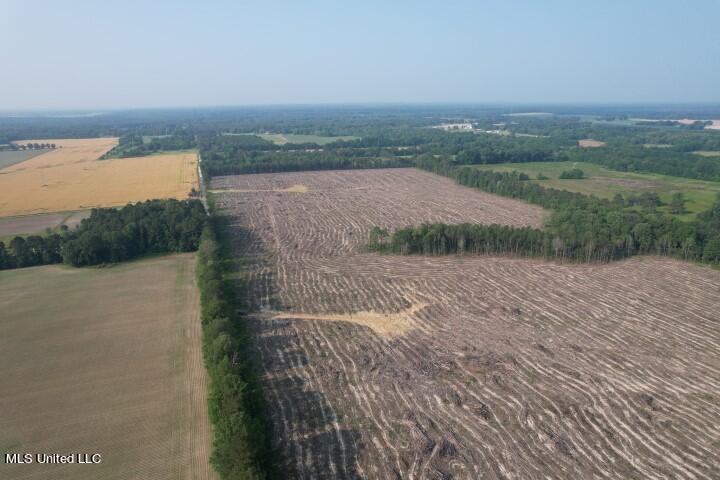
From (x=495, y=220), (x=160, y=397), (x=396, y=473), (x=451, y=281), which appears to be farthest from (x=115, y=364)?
(x=495, y=220)

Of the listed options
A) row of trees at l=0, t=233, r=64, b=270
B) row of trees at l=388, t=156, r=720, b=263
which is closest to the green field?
row of trees at l=388, t=156, r=720, b=263

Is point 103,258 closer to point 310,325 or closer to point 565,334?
point 310,325

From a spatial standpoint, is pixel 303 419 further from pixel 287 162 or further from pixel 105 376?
pixel 287 162

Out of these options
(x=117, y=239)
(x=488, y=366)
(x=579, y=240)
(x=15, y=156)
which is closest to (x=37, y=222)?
(x=117, y=239)

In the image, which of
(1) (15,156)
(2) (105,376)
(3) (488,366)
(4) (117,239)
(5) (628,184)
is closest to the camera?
(2) (105,376)

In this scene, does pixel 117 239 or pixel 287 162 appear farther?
pixel 287 162

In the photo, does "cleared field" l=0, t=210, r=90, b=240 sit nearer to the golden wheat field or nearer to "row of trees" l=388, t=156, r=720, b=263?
the golden wheat field
